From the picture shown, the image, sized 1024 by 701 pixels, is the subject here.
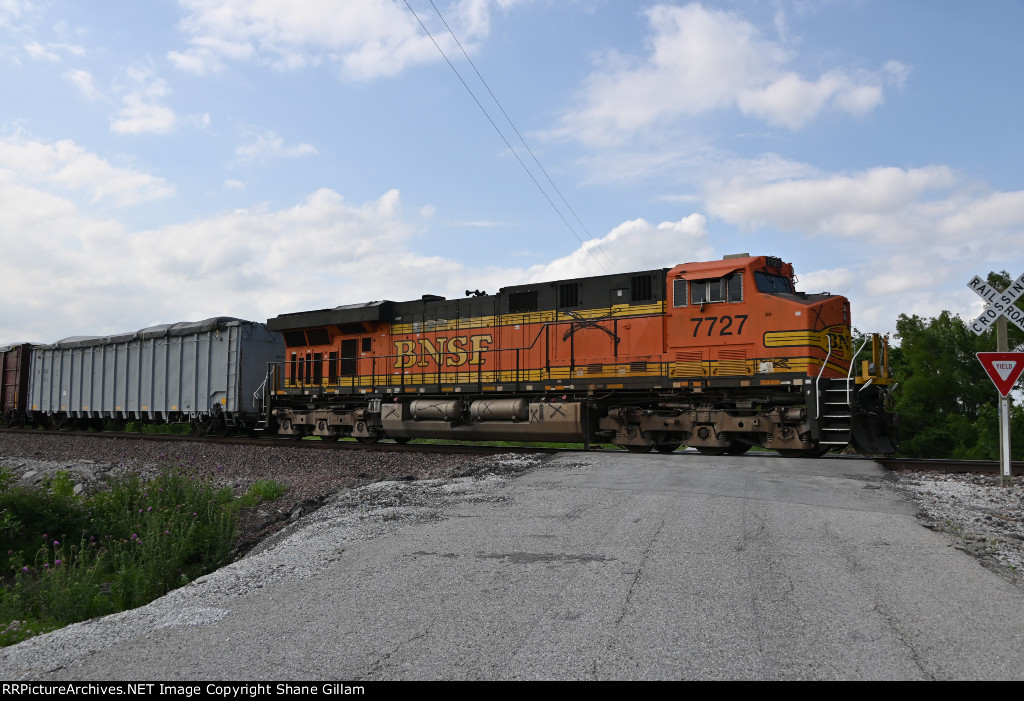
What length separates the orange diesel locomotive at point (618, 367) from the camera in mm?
12727

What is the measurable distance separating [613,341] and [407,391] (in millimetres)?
5632

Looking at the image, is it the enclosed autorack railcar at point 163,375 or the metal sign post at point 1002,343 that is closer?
the metal sign post at point 1002,343

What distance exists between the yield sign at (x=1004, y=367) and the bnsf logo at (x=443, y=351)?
9.72 metres

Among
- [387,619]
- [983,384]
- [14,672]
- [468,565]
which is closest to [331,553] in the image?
[468,565]

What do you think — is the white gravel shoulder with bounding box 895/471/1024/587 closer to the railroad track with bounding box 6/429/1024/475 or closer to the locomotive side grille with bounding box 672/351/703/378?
the railroad track with bounding box 6/429/1024/475

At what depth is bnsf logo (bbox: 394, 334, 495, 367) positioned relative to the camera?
1681 centimetres

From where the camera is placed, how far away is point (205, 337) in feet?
74.1

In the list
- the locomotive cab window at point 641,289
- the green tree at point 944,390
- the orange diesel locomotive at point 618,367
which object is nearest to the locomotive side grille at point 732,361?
the orange diesel locomotive at point 618,367

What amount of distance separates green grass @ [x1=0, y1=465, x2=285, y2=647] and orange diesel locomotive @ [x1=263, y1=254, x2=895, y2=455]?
6555 mm

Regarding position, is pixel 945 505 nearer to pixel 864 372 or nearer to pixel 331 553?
pixel 864 372

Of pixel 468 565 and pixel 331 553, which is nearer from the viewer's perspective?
pixel 468 565

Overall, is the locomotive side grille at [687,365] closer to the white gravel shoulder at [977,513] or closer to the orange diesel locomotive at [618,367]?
the orange diesel locomotive at [618,367]

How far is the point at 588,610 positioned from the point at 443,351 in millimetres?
13447

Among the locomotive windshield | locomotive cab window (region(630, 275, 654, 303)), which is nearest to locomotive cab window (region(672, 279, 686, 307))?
locomotive cab window (region(630, 275, 654, 303))
